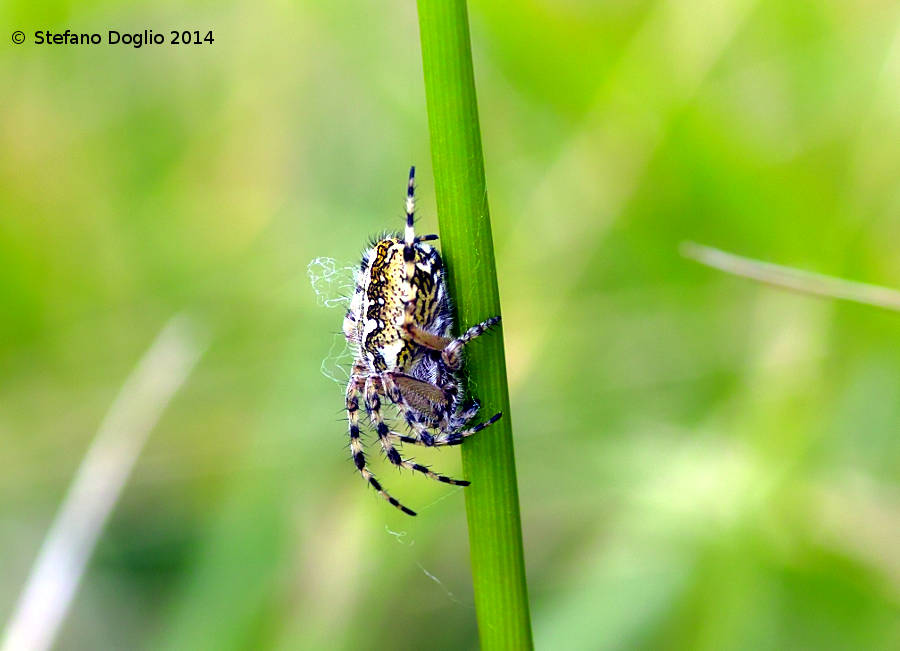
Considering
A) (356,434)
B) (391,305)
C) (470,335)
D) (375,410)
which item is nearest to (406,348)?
(391,305)

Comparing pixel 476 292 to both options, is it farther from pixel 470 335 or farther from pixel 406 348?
pixel 406 348

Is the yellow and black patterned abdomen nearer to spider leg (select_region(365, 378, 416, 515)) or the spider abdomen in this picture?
the spider abdomen

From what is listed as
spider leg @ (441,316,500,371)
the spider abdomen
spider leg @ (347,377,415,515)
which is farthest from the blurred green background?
spider leg @ (441,316,500,371)

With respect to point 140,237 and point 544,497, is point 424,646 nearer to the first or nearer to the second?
point 544,497

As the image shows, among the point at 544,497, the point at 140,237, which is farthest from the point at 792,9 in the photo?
the point at 140,237

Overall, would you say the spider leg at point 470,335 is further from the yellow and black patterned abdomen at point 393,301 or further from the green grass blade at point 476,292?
the yellow and black patterned abdomen at point 393,301

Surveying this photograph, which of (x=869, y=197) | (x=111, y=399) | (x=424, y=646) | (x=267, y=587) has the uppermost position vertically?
(x=869, y=197)
